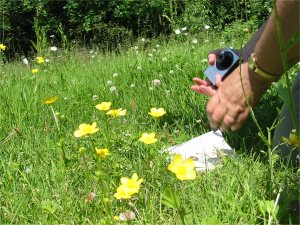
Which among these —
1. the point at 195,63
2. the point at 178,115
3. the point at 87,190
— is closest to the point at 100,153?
the point at 87,190

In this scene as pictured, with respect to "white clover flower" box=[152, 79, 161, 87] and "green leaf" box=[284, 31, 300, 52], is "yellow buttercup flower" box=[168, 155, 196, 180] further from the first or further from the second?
"white clover flower" box=[152, 79, 161, 87]

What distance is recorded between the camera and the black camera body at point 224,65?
175 centimetres

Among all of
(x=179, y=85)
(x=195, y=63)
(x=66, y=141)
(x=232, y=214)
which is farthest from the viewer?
(x=195, y=63)

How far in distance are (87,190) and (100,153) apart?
1.00 feet

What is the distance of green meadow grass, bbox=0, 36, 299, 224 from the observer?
1321 mm

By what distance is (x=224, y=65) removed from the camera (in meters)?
1.80

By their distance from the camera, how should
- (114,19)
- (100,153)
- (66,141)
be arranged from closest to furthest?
(100,153) < (66,141) < (114,19)

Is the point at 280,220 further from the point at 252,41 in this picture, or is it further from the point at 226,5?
the point at 226,5

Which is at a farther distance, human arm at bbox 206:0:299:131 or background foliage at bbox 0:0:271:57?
background foliage at bbox 0:0:271:57

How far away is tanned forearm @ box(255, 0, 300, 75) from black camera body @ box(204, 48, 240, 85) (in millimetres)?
293

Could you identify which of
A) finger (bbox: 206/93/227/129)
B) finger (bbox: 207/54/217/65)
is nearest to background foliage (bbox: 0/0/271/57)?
finger (bbox: 207/54/217/65)

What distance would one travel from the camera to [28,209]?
4.71ft

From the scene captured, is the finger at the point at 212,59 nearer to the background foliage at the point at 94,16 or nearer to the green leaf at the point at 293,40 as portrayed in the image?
the green leaf at the point at 293,40

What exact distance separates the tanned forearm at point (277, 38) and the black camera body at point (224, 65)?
0.96 feet
